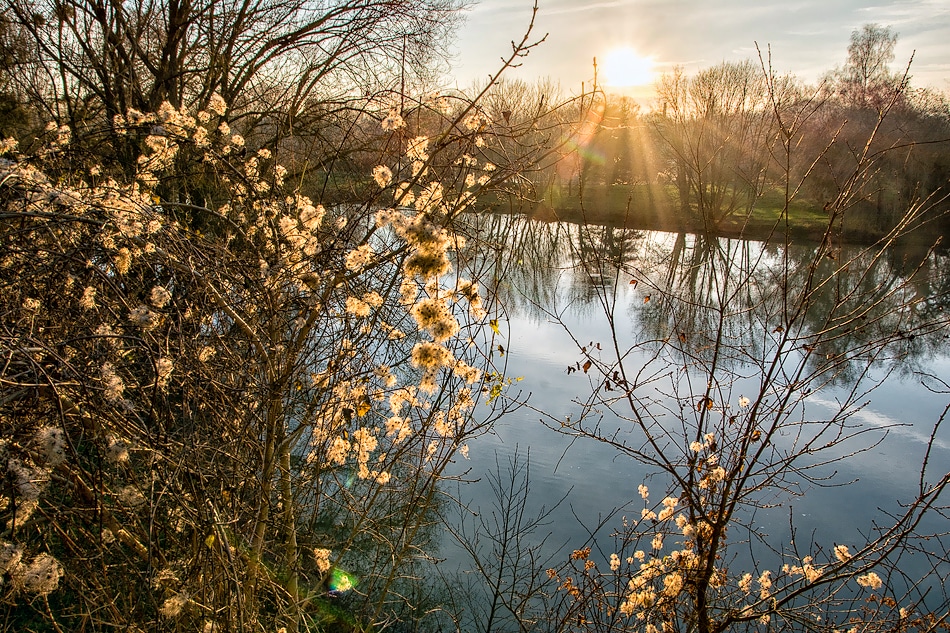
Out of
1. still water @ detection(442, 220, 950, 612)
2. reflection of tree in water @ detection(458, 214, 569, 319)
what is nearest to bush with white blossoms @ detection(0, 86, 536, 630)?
reflection of tree in water @ detection(458, 214, 569, 319)

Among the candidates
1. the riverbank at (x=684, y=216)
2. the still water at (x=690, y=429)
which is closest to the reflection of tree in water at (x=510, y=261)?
the still water at (x=690, y=429)

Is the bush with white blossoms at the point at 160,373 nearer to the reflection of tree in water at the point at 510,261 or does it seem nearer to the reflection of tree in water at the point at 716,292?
the reflection of tree in water at the point at 510,261

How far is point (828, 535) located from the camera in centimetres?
614

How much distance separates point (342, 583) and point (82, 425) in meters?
2.19

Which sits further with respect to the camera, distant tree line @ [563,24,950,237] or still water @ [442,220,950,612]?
distant tree line @ [563,24,950,237]

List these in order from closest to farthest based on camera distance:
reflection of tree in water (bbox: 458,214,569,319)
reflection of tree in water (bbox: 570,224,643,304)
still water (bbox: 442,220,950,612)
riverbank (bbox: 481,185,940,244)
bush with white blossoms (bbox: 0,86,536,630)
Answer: bush with white blossoms (bbox: 0,86,536,630)
reflection of tree in water (bbox: 570,224,643,304)
reflection of tree in water (bbox: 458,214,569,319)
still water (bbox: 442,220,950,612)
riverbank (bbox: 481,185,940,244)

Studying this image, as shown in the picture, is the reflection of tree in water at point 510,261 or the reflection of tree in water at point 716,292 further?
the reflection of tree in water at point 716,292

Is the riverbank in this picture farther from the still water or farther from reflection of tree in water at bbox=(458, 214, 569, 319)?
the still water

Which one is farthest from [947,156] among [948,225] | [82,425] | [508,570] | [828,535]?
[82,425]

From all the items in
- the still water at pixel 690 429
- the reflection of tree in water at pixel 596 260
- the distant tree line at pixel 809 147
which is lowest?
the still water at pixel 690 429

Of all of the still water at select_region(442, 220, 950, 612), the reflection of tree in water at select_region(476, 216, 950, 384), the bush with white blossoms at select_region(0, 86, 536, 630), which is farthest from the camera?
the still water at select_region(442, 220, 950, 612)

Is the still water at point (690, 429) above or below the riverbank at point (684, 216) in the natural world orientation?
below

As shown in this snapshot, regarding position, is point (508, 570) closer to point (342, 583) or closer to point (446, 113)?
point (342, 583)

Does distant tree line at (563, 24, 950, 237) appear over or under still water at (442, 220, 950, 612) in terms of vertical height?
over
